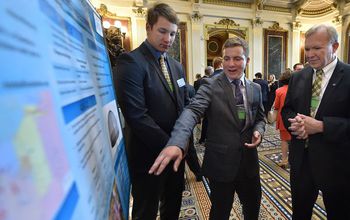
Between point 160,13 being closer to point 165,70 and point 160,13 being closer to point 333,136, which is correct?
point 165,70

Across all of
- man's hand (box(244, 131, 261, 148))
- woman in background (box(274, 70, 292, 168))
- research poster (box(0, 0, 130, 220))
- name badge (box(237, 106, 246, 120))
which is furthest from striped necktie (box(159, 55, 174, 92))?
woman in background (box(274, 70, 292, 168))

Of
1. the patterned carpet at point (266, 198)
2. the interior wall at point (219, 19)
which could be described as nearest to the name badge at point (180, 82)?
the patterned carpet at point (266, 198)

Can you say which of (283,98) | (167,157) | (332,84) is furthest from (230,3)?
(167,157)

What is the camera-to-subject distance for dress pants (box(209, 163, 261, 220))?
147cm

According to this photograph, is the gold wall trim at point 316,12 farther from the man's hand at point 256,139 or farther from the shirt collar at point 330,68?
the man's hand at point 256,139

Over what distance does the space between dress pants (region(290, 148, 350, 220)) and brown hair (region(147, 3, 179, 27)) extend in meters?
1.33

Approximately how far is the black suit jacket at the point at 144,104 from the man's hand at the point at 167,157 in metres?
0.30

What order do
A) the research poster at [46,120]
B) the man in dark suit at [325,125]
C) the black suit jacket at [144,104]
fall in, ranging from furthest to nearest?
the man in dark suit at [325,125]
the black suit jacket at [144,104]
the research poster at [46,120]

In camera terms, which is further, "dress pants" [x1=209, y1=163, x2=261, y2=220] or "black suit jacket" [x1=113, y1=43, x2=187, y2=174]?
"dress pants" [x1=209, y1=163, x2=261, y2=220]

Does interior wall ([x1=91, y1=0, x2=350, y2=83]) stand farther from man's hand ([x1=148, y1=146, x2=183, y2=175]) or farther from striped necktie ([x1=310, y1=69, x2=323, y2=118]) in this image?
man's hand ([x1=148, y1=146, x2=183, y2=175])

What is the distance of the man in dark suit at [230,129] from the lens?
141cm

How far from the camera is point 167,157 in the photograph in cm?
96

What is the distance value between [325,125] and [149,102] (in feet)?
3.67

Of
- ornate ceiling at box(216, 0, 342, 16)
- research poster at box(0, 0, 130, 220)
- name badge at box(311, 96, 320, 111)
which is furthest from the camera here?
ornate ceiling at box(216, 0, 342, 16)
